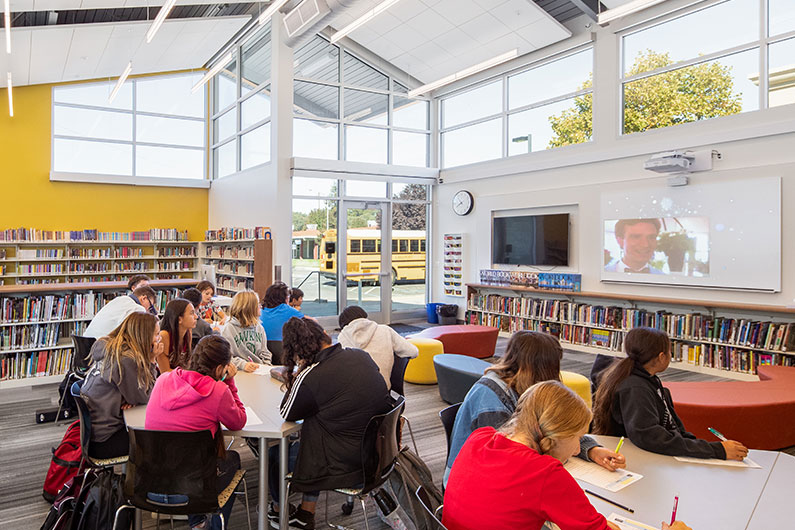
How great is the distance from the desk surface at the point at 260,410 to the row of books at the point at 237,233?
19.1 ft

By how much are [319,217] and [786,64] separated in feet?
23.9

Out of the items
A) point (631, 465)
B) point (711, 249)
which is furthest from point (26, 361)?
point (711, 249)

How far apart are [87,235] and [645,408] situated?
1031 cm

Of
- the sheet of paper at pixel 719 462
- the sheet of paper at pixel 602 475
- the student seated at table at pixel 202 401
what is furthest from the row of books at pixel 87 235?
the sheet of paper at pixel 719 462

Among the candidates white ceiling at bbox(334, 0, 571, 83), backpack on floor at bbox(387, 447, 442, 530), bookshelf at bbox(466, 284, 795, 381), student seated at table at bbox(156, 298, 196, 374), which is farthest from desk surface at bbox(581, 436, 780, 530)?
white ceiling at bbox(334, 0, 571, 83)

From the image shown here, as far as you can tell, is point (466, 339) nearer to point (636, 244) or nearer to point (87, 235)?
point (636, 244)

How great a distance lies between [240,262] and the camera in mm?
9906

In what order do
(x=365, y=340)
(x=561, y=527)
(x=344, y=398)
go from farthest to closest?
1. (x=365, y=340)
2. (x=344, y=398)
3. (x=561, y=527)

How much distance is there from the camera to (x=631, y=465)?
2193mm

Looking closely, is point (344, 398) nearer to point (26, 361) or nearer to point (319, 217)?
point (26, 361)

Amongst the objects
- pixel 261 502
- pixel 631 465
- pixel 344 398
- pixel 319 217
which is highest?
pixel 319 217

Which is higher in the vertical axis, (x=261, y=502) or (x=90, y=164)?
(x=90, y=164)

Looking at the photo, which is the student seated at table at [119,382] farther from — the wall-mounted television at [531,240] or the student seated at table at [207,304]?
the wall-mounted television at [531,240]

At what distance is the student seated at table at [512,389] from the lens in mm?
2148
